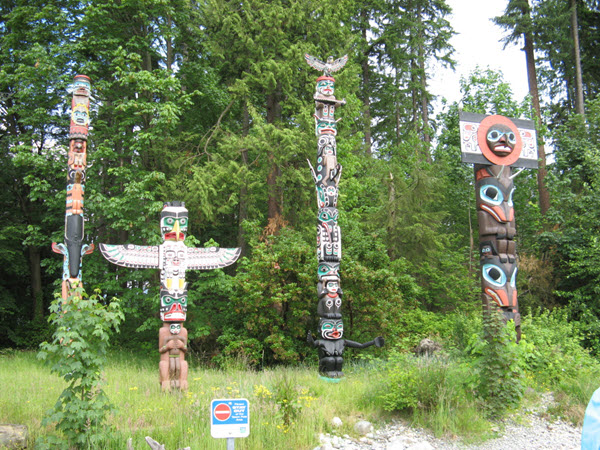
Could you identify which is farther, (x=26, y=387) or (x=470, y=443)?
(x=26, y=387)

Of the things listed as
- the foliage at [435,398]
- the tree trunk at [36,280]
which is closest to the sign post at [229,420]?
the foliage at [435,398]

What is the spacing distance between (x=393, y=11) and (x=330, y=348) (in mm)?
18212

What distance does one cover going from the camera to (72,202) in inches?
391

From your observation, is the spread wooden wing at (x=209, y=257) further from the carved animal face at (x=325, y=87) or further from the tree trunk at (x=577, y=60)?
the tree trunk at (x=577, y=60)

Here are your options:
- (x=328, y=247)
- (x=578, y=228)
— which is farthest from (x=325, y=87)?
(x=578, y=228)

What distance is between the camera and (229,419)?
13.6 feet

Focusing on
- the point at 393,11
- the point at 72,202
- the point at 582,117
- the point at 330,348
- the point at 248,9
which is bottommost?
the point at 330,348

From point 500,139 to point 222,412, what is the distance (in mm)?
7323

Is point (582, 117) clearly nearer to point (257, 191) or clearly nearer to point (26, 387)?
point (257, 191)

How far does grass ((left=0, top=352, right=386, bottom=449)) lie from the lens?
17.8 ft

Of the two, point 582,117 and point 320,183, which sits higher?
point 582,117

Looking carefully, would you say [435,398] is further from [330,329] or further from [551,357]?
[551,357]

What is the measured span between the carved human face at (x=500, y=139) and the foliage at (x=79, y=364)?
7.14 metres

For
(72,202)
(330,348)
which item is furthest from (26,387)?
(330,348)
